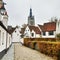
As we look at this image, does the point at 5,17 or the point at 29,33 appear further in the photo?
the point at 29,33

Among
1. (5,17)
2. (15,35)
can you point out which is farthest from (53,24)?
(5,17)

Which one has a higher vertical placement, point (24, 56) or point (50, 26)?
point (50, 26)

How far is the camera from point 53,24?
6050cm

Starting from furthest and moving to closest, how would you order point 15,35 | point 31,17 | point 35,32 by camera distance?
point 31,17 < point 15,35 < point 35,32

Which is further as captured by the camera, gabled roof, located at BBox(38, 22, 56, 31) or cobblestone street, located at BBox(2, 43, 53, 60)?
gabled roof, located at BBox(38, 22, 56, 31)

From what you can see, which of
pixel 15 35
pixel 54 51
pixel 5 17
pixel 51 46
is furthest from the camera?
pixel 15 35

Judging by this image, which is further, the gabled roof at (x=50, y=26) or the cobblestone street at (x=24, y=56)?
the gabled roof at (x=50, y=26)

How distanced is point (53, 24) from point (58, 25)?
2.53 metres

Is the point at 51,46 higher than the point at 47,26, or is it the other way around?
the point at 47,26

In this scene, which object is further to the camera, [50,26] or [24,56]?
[50,26]

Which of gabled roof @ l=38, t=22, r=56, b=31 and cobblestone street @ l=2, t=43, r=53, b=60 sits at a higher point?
gabled roof @ l=38, t=22, r=56, b=31

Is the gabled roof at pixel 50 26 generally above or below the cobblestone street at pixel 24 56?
above

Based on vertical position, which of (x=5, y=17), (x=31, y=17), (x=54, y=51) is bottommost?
(x=54, y=51)

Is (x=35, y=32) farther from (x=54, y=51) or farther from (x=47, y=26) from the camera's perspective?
(x=54, y=51)
